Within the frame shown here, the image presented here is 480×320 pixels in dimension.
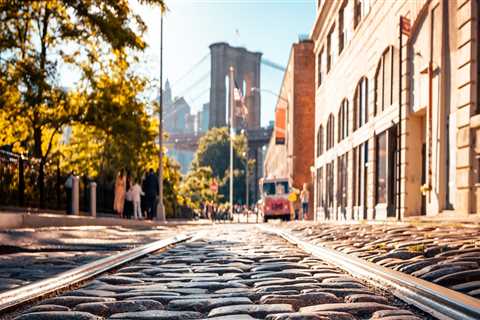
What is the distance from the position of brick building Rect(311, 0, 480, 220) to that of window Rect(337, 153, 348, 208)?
0.16ft

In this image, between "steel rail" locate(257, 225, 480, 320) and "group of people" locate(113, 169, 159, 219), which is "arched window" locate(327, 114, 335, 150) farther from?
"steel rail" locate(257, 225, 480, 320)

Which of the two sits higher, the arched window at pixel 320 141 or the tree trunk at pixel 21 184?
the arched window at pixel 320 141

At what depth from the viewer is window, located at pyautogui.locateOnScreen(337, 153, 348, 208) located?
31.1m

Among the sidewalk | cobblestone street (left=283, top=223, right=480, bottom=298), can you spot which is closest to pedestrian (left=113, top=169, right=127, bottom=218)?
the sidewalk

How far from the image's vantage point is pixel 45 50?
2105 centimetres

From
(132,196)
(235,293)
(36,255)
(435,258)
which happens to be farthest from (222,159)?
(235,293)

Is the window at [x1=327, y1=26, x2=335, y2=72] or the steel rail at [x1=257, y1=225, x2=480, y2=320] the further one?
the window at [x1=327, y1=26, x2=335, y2=72]

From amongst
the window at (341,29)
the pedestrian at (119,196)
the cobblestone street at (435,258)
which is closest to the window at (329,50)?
the window at (341,29)

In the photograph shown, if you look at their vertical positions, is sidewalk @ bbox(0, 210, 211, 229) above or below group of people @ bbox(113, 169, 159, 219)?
below

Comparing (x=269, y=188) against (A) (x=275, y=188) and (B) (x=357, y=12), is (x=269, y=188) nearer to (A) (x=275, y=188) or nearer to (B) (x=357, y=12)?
(A) (x=275, y=188)

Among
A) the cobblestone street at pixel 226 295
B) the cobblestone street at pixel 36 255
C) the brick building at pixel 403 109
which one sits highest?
the brick building at pixel 403 109

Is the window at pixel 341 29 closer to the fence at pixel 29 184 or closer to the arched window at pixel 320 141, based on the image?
the arched window at pixel 320 141

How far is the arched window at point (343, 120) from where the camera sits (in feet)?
103

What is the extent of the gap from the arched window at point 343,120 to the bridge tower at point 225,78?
285ft
